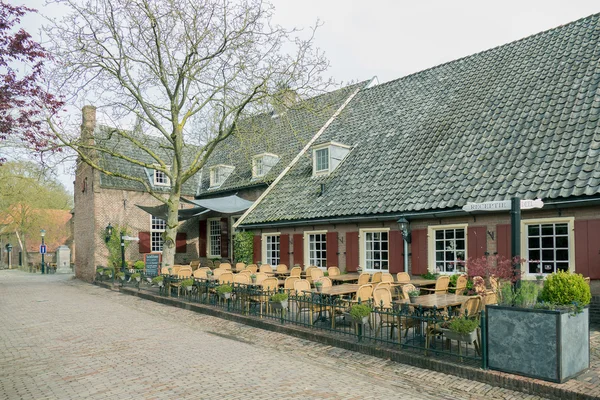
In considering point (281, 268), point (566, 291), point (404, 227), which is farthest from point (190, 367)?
point (281, 268)

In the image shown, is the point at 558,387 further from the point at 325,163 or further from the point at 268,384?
the point at 325,163

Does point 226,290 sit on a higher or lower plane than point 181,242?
lower

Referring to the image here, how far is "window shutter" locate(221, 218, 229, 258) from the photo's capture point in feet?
75.9

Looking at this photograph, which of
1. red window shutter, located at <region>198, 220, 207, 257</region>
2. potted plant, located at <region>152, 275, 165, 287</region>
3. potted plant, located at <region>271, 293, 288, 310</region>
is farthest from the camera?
red window shutter, located at <region>198, 220, 207, 257</region>

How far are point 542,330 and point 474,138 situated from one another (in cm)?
842

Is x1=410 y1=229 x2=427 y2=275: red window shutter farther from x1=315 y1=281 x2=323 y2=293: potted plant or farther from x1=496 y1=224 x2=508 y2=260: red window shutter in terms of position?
x1=315 y1=281 x2=323 y2=293: potted plant

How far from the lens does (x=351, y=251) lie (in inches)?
576

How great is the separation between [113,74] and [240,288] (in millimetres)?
10310

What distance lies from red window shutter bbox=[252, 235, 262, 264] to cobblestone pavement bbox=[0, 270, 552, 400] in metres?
6.73

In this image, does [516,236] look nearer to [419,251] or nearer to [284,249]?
[419,251]

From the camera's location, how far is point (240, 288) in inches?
454

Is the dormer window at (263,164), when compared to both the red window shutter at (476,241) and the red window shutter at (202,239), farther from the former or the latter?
the red window shutter at (476,241)

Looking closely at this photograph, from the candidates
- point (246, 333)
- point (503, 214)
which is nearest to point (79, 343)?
point (246, 333)

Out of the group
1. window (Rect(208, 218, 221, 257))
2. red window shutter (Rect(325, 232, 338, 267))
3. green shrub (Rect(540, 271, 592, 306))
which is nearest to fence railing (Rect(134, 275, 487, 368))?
green shrub (Rect(540, 271, 592, 306))
